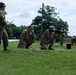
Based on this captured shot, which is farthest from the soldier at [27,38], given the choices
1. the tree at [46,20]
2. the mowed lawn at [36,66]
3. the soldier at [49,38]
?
the tree at [46,20]

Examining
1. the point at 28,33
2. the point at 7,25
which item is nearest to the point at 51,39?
the point at 28,33

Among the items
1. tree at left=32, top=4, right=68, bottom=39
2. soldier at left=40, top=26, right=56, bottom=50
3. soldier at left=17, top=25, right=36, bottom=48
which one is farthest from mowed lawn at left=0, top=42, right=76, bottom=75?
tree at left=32, top=4, right=68, bottom=39

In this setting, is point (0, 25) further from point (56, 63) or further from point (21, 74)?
point (21, 74)

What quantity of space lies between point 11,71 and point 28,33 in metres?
12.0

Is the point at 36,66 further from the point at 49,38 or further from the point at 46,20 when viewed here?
the point at 46,20

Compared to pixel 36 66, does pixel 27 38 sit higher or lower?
higher

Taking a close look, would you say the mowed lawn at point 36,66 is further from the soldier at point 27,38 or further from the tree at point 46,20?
the tree at point 46,20

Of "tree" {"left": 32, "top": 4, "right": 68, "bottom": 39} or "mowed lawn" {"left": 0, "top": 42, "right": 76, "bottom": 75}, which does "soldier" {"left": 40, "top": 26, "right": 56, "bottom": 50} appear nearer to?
"mowed lawn" {"left": 0, "top": 42, "right": 76, "bottom": 75}

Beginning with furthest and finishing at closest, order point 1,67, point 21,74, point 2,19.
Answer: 1. point 2,19
2. point 1,67
3. point 21,74

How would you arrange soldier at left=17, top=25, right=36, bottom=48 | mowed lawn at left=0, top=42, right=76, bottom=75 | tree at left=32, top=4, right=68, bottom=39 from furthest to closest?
tree at left=32, top=4, right=68, bottom=39 → soldier at left=17, top=25, right=36, bottom=48 → mowed lawn at left=0, top=42, right=76, bottom=75

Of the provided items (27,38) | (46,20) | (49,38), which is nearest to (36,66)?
(49,38)

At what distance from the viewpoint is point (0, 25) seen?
583 inches

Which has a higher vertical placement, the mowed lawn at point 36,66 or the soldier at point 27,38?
the soldier at point 27,38

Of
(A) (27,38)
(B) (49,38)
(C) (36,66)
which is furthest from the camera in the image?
(A) (27,38)
